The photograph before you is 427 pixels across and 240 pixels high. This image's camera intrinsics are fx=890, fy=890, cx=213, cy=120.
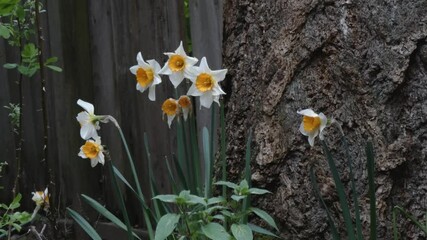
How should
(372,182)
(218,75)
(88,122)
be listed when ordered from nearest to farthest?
(372,182) < (218,75) < (88,122)

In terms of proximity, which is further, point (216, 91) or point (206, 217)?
point (216, 91)

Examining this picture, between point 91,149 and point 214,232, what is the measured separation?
500 millimetres

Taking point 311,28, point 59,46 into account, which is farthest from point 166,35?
point 311,28

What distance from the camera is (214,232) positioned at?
2.22 m

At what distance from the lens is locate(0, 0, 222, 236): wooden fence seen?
4.02m

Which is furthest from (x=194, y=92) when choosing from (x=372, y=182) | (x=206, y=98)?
(x=372, y=182)

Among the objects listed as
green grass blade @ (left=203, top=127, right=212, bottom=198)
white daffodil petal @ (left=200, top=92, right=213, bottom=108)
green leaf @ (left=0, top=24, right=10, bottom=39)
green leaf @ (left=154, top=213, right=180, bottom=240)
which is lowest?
green leaf @ (left=154, top=213, right=180, bottom=240)

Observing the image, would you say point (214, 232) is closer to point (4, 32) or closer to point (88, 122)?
point (88, 122)

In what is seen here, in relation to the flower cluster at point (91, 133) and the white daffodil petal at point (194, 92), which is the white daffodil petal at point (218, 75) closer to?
the white daffodil petal at point (194, 92)

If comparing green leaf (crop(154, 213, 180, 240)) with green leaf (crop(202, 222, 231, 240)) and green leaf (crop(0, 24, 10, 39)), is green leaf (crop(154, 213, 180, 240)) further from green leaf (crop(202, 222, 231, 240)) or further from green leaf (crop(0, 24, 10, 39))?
green leaf (crop(0, 24, 10, 39))

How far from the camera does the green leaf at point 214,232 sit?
2199 millimetres

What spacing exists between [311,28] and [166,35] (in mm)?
1640

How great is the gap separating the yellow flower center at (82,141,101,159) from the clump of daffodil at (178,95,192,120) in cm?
27

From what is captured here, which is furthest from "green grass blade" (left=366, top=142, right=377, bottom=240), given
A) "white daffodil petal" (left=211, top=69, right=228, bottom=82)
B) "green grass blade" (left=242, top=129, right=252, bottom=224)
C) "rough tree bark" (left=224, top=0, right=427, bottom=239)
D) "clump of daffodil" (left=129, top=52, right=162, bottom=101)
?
"clump of daffodil" (left=129, top=52, right=162, bottom=101)
